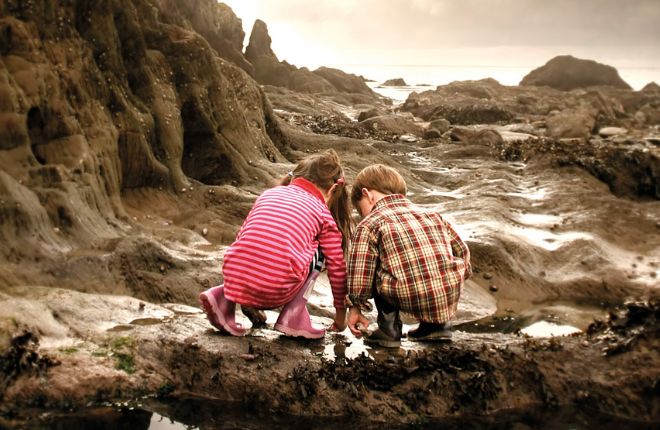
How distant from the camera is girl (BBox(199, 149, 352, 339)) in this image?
4172 millimetres

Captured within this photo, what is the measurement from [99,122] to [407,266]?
14.9 feet

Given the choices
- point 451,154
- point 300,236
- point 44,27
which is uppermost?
point 44,27

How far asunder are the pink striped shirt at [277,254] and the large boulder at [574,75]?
200 ft

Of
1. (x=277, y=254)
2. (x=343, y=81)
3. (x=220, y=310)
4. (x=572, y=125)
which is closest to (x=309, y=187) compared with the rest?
(x=277, y=254)

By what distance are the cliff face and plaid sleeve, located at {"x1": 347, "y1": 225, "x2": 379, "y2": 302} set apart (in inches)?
104

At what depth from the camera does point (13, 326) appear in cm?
374

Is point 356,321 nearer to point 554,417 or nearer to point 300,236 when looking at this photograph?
point 300,236

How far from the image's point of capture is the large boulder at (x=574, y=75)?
5972 centimetres

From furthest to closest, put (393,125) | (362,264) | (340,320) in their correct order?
(393,125)
(340,320)
(362,264)

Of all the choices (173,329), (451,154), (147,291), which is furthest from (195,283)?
(451,154)

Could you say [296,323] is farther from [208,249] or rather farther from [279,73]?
[279,73]

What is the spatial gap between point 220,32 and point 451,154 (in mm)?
25283

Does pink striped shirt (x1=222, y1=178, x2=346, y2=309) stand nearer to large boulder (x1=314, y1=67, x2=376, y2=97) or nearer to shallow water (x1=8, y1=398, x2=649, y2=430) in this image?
shallow water (x1=8, y1=398, x2=649, y2=430)

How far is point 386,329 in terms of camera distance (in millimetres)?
4312
